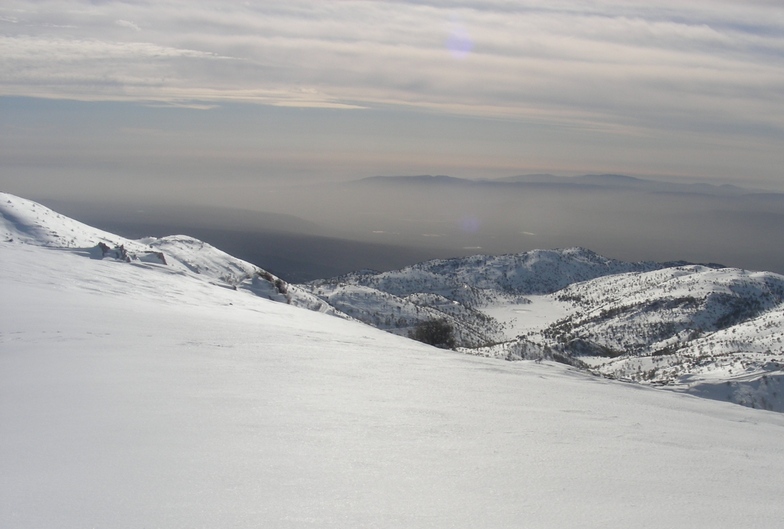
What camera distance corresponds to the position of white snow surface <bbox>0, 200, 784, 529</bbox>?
4.60 m

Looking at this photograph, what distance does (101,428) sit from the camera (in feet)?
20.4

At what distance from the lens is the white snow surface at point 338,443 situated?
4598mm

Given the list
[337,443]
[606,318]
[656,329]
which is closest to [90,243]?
[337,443]

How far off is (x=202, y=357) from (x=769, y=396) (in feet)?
115

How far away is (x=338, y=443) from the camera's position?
6.16 meters

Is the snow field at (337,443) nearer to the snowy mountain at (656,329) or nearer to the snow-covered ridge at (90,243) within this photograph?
the snow-covered ridge at (90,243)

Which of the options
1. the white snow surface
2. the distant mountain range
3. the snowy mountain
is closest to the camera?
the white snow surface

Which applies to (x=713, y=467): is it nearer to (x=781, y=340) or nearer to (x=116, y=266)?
(x=116, y=266)

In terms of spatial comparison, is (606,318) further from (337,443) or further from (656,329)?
(337,443)

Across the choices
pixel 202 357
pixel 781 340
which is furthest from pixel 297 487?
pixel 781 340

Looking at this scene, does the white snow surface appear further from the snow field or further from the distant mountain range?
the distant mountain range

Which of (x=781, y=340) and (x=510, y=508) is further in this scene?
(x=781, y=340)

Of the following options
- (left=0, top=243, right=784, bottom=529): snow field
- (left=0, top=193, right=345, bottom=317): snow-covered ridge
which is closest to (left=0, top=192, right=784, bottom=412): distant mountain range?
(left=0, top=193, right=345, bottom=317): snow-covered ridge

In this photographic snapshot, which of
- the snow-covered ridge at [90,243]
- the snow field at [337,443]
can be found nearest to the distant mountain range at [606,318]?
the snow-covered ridge at [90,243]
